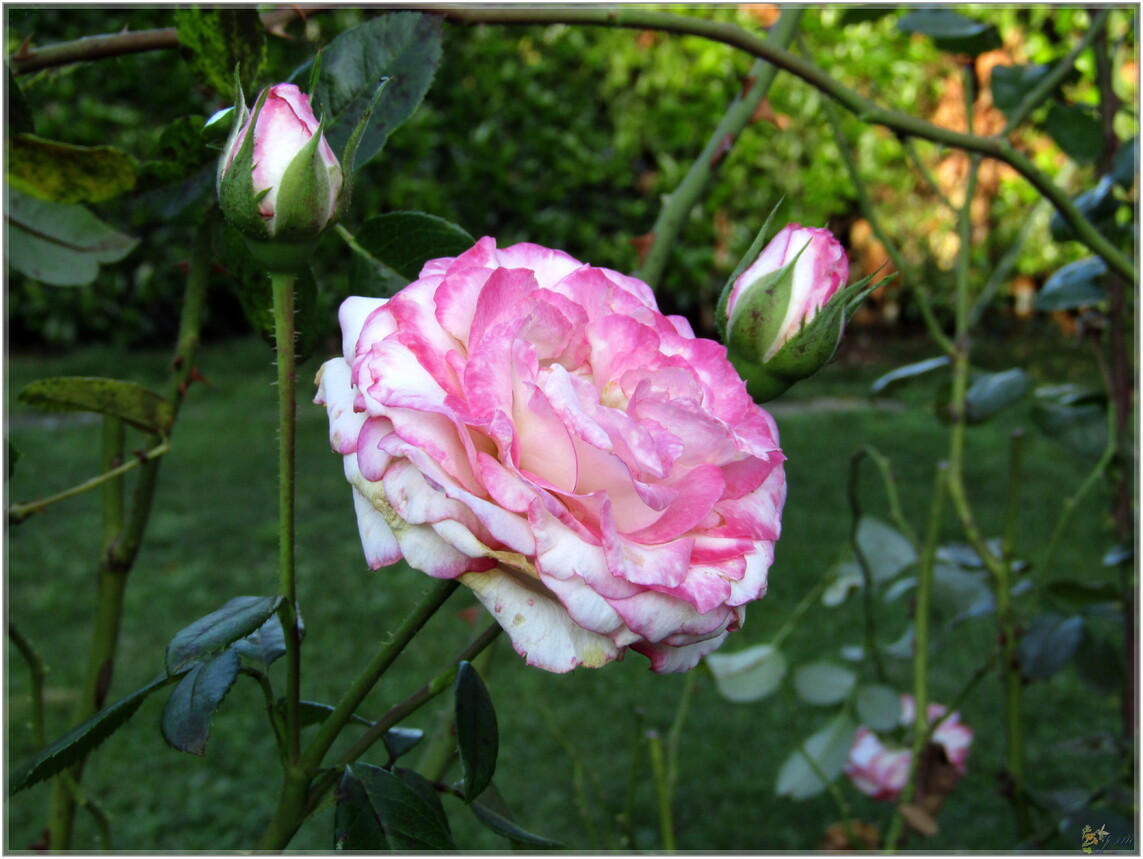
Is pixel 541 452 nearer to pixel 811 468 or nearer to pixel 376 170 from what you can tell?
pixel 811 468

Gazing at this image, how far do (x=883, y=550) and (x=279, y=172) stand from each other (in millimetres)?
850

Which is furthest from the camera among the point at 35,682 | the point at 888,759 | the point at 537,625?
the point at 888,759

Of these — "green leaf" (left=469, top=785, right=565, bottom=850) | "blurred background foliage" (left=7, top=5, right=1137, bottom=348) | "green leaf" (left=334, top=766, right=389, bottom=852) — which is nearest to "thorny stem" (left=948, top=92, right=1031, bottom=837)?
"green leaf" (left=469, top=785, right=565, bottom=850)

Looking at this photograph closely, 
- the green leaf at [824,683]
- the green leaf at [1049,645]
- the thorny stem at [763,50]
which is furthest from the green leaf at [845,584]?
the thorny stem at [763,50]

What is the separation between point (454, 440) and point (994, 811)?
1.69 meters

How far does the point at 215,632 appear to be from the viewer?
347 mm

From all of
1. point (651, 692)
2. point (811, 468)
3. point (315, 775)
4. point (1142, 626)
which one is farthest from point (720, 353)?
point (811, 468)

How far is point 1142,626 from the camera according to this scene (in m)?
0.96

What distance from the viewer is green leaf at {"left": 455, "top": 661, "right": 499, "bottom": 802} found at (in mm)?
377

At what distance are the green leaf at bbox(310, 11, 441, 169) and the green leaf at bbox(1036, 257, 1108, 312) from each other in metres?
0.80

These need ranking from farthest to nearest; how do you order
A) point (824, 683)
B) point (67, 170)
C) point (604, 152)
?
point (604, 152) → point (824, 683) → point (67, 170)

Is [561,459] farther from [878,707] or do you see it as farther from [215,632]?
[878,707]

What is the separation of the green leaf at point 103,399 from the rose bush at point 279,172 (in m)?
0.20

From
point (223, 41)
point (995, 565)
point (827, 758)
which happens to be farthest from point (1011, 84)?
point (223, 41)
